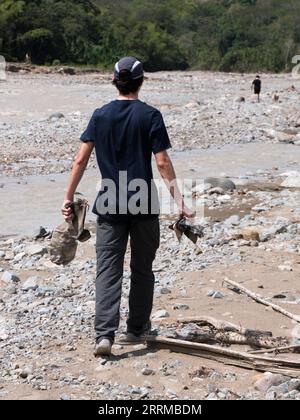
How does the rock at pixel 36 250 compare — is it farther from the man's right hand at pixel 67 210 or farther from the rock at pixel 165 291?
the man's right hand at pixel 67 210

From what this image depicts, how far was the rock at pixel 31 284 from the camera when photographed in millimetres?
6684

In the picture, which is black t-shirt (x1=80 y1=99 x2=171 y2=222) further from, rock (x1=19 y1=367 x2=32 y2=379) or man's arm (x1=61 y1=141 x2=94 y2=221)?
rock (x1=19 y1=367 x2=32 y2=379)

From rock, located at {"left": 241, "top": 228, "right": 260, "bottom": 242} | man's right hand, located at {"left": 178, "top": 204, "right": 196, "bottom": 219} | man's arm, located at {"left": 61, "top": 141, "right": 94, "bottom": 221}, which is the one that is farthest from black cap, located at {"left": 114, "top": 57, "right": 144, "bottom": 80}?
rock, located at {"left": 241, "top": 228, "right": 260, "bottom": 242}

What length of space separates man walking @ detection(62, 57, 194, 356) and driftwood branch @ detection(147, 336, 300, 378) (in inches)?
13.4

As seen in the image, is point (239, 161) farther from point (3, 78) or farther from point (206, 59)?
point (206, 59)

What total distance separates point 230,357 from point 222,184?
7422mm

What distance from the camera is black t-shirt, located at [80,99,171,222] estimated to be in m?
4.87

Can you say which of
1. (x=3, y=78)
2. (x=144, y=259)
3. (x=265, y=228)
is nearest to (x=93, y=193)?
(x=265, y=228)

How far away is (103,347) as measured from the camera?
4887 mm

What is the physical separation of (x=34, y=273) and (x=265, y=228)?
253 centimetres

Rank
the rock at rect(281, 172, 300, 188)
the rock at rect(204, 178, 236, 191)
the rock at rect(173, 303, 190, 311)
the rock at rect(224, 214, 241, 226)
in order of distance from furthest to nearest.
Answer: the rock at rect(281, 172, 300, 188), the rock at rect(204, 178, 236, 191), the rock at rect(224, 214, 241, 226), the rock at rect(173, 303, 190, 311)

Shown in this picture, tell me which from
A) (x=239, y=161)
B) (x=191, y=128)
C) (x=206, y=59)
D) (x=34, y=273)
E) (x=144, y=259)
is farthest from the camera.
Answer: (x=206, y=59)

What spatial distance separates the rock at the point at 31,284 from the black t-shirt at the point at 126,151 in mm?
1903

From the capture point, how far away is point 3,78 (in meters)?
38.5
